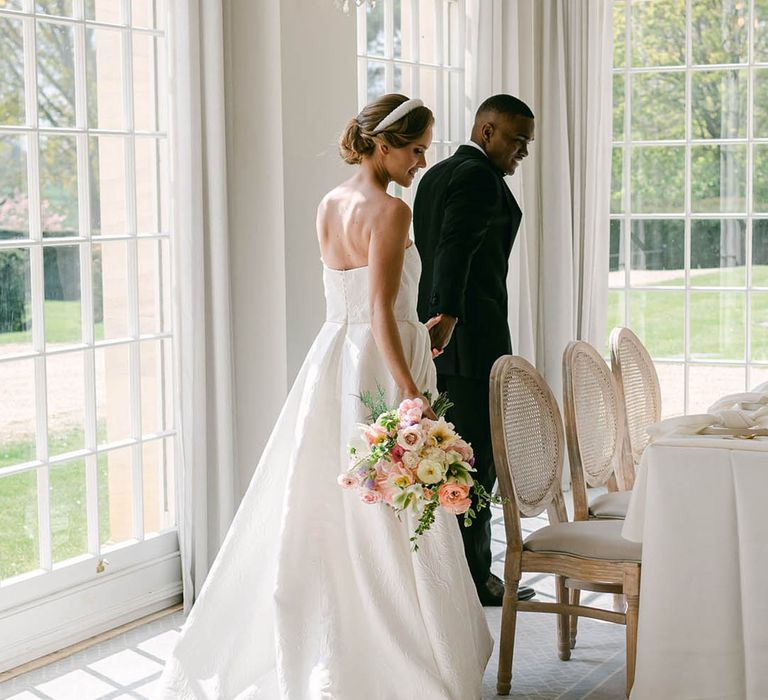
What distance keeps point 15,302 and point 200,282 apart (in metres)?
0.64

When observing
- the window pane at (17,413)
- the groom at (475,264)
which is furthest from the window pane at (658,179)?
the window pane at (17,413)

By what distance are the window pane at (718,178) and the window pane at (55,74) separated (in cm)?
343

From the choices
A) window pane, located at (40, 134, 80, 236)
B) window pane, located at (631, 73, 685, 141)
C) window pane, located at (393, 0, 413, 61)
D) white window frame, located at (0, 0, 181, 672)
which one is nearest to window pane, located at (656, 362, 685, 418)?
window pane, located at (631, 73, 685, 141)

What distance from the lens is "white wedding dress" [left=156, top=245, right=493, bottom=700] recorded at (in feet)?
10.4

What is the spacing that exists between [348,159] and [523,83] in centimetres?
269

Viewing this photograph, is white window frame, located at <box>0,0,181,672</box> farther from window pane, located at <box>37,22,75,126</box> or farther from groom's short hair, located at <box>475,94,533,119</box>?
groom's short hair, located at <box>475,94,533,119</box>

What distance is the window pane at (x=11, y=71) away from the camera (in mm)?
3617

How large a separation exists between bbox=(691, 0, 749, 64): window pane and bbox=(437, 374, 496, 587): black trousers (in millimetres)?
2731

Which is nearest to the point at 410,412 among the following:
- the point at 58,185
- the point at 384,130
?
the point at 384,130

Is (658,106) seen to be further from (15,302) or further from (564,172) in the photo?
(15,302)

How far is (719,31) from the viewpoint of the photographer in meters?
5.95

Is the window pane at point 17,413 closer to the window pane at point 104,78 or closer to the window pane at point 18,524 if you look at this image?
the window pane at point 18,524

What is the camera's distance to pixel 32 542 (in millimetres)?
3854

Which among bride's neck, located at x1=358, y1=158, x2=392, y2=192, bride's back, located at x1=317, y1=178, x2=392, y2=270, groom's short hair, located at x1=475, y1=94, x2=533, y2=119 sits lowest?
bride's back, located at x1=317, y1=178, x2=392, y2=270
